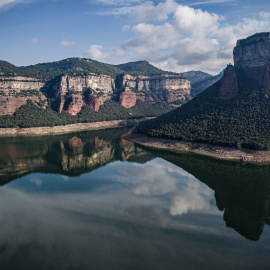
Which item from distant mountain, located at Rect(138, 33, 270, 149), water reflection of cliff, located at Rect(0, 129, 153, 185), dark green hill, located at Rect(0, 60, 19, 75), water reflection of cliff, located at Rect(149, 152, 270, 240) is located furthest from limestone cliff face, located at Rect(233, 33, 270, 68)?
dark green hill, located at Rect(0, 60, 19, 75)

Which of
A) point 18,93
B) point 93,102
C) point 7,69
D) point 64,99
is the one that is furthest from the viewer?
point 7,69

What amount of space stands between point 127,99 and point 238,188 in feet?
476

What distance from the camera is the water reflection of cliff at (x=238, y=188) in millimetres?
32438

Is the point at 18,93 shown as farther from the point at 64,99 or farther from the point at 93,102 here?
the point at 93,102

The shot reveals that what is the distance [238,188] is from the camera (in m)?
43.8

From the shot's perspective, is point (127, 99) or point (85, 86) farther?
point (127, 99)

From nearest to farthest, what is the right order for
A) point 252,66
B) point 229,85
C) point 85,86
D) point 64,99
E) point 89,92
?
1. point 229,85
2. point 252,66
3. point 64,99
4. point 89,92
5. point 85,86

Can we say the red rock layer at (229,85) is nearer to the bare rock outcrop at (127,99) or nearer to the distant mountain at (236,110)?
the distant mountain at (236,110)

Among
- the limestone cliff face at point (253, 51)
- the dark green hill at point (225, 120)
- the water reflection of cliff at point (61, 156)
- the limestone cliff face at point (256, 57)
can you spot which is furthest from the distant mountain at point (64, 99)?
the limestone cliff face at point (256, 57)

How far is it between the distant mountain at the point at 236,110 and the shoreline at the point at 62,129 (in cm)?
4439

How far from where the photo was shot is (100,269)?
75.6 ft

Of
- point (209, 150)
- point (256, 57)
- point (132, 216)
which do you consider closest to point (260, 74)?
point (256, 57)

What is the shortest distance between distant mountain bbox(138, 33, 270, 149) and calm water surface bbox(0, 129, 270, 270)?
1422cm

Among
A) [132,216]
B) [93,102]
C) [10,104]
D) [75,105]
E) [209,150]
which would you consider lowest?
[132,216]
